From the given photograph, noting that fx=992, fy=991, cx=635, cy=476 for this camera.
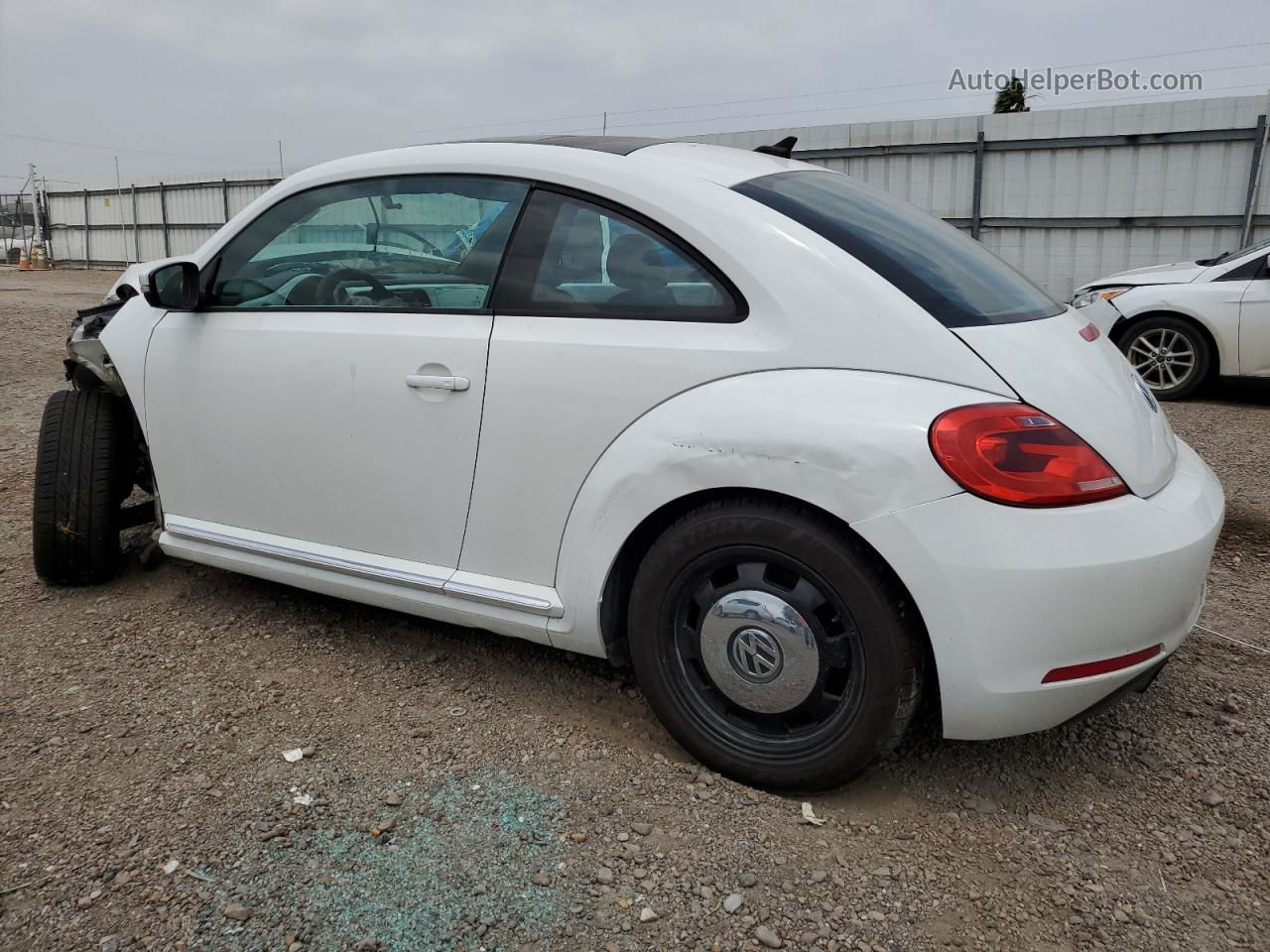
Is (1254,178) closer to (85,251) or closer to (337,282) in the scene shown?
(337,282)

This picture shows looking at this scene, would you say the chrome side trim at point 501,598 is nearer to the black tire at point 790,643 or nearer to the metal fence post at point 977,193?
the black tire at point 790,643

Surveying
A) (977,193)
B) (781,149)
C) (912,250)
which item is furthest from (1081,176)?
(912,250)

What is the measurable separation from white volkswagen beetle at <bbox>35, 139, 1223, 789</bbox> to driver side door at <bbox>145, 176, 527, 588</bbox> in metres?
0.01

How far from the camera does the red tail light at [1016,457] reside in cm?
206

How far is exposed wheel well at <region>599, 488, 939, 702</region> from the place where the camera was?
224 cm

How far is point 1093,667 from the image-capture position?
214 cm

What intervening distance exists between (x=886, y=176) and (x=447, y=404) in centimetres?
1270

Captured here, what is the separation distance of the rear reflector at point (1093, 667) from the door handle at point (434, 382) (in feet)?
5.20

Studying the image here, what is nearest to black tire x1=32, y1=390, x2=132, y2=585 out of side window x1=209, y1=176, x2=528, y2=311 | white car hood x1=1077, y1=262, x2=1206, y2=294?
side window x1=209, y1=176, x2=528, y2=311

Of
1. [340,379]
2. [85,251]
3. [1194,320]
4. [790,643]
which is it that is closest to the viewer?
[790,643]

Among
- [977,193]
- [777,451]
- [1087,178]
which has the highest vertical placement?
[1087,178]

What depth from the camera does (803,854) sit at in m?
2.20

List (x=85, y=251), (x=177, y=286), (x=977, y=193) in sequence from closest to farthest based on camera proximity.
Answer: (x=177, y=286), (x=977, y=193), (x=85, y=251)

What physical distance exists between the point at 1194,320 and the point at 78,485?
7.91 m
